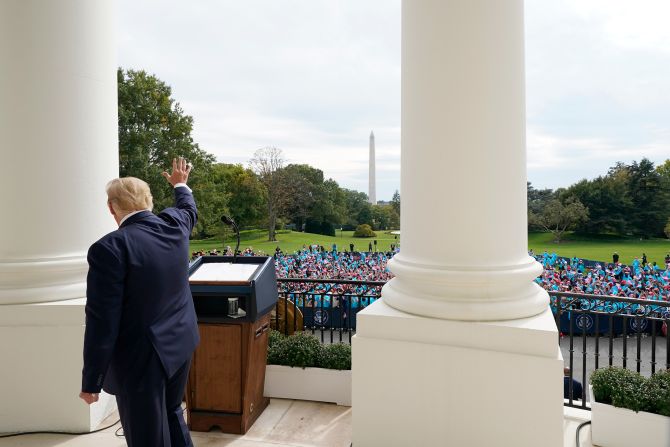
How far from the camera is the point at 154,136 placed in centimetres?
3841

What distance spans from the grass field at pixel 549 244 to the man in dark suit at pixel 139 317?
41008 mm

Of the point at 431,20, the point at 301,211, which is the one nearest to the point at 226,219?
the point at 431,20

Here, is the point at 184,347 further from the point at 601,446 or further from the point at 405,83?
the point at 601,446

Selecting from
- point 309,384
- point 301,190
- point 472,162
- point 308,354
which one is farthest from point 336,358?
point 301,190

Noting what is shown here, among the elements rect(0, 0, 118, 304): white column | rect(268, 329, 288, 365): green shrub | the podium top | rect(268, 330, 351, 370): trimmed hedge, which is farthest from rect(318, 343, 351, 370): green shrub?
rect(0, 0, 118, 304): white column

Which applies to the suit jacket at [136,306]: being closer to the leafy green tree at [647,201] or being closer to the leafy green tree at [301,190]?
the leafy green tree at [301,190]

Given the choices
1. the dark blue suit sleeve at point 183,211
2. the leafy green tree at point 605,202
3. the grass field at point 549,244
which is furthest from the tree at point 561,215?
Answer: the dark blue suit sleeve at point 183,211

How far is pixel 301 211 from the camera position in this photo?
54688 mm

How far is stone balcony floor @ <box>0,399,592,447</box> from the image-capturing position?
454 centimetres

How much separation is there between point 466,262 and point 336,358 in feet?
7.84

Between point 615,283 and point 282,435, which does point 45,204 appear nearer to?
point 282,435

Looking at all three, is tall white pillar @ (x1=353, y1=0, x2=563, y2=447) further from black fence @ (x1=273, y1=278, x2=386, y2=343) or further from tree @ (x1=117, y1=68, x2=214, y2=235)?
tree @ (x1=117, y1=68, x2=214, y2=235)

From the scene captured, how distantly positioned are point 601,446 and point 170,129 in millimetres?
40369

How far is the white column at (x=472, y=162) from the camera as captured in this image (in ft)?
12.5
